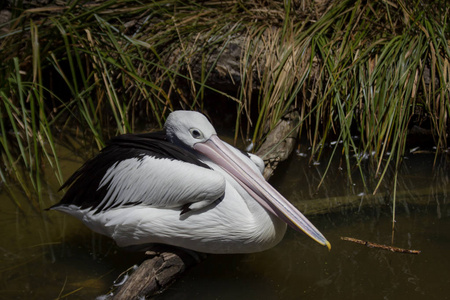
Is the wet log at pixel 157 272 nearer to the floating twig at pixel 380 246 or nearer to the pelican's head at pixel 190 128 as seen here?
the pelican's head at pixel 190 128

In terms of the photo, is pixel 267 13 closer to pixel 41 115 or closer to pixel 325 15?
pixel 325 15

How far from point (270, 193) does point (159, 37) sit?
2026mm

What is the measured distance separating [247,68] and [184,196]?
5.30 ft

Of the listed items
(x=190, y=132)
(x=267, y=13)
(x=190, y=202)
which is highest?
(x=267, y=13)

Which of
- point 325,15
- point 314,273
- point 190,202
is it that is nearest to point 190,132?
point 190,202

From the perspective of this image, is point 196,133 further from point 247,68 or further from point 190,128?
point 247,68

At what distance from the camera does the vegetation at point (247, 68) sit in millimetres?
3474

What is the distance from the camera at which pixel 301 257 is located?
2779 millimetres

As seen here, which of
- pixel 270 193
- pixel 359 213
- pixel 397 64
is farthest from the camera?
pixel 397 64

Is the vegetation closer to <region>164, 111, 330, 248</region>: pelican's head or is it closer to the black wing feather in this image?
the black wing feather

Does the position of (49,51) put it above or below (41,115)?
above

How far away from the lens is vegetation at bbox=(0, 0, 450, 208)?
347 centimetres

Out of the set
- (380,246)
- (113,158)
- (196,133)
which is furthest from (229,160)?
(380,246)

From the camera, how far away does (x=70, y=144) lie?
3.87 meters
